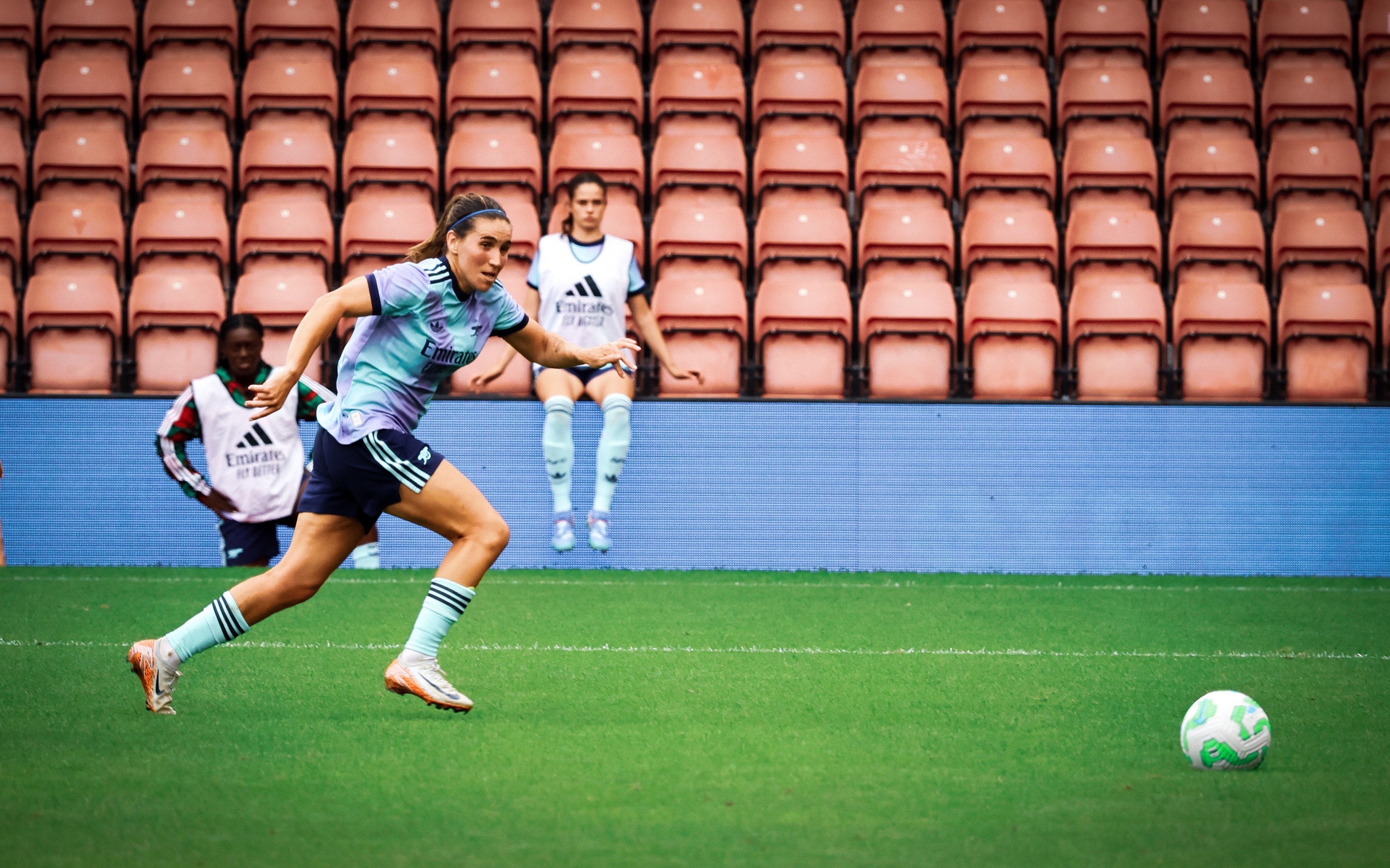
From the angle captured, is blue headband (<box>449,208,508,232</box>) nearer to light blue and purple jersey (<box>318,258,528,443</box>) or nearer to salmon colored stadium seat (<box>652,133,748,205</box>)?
light blue and purple jersey (<box>318,258,528,443</box>)

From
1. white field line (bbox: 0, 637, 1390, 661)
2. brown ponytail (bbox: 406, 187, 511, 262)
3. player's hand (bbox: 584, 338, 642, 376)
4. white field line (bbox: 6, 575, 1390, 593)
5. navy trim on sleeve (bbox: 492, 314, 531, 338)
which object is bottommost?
white field line (bbox: 0, 637, 1390, 661)

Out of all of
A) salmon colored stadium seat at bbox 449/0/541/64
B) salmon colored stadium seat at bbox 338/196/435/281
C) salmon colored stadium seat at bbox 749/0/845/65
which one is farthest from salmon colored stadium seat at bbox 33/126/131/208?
salmon colored stadium seat at bbox 749/0/845/65

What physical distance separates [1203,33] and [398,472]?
863cm

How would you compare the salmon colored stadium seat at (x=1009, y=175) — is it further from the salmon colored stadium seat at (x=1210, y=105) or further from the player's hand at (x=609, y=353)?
the player's hand at (x=609, y=353)

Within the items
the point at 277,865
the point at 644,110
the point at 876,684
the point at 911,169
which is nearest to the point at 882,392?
the point at 911,169

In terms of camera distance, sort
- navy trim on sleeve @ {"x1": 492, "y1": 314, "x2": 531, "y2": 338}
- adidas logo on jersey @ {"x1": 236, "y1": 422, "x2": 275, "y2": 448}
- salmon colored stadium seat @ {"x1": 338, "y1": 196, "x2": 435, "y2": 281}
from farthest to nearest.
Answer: salmon colored stadium seat @ {"x1": 338, "y1": 196, "x2": 435, "y2": 281} → adidas logo on jersey @ {"x1": 236, "y1": 422, "x2": 275, "y2": 448} → navy trim on sleeve @ {"x1": 492, "y1": 314, "x2": 531, "y2": 338}

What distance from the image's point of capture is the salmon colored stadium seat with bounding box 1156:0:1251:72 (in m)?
10.2

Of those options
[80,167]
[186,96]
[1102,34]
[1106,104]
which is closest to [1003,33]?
[1102,34]

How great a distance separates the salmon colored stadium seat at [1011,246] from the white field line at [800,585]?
2.34m

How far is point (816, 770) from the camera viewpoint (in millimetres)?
3346

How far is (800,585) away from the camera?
24.5 feet

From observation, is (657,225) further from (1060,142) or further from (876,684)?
(876,684)

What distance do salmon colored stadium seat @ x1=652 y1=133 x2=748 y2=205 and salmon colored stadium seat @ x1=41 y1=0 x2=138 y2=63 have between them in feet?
14.3

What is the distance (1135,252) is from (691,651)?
17.2ft
